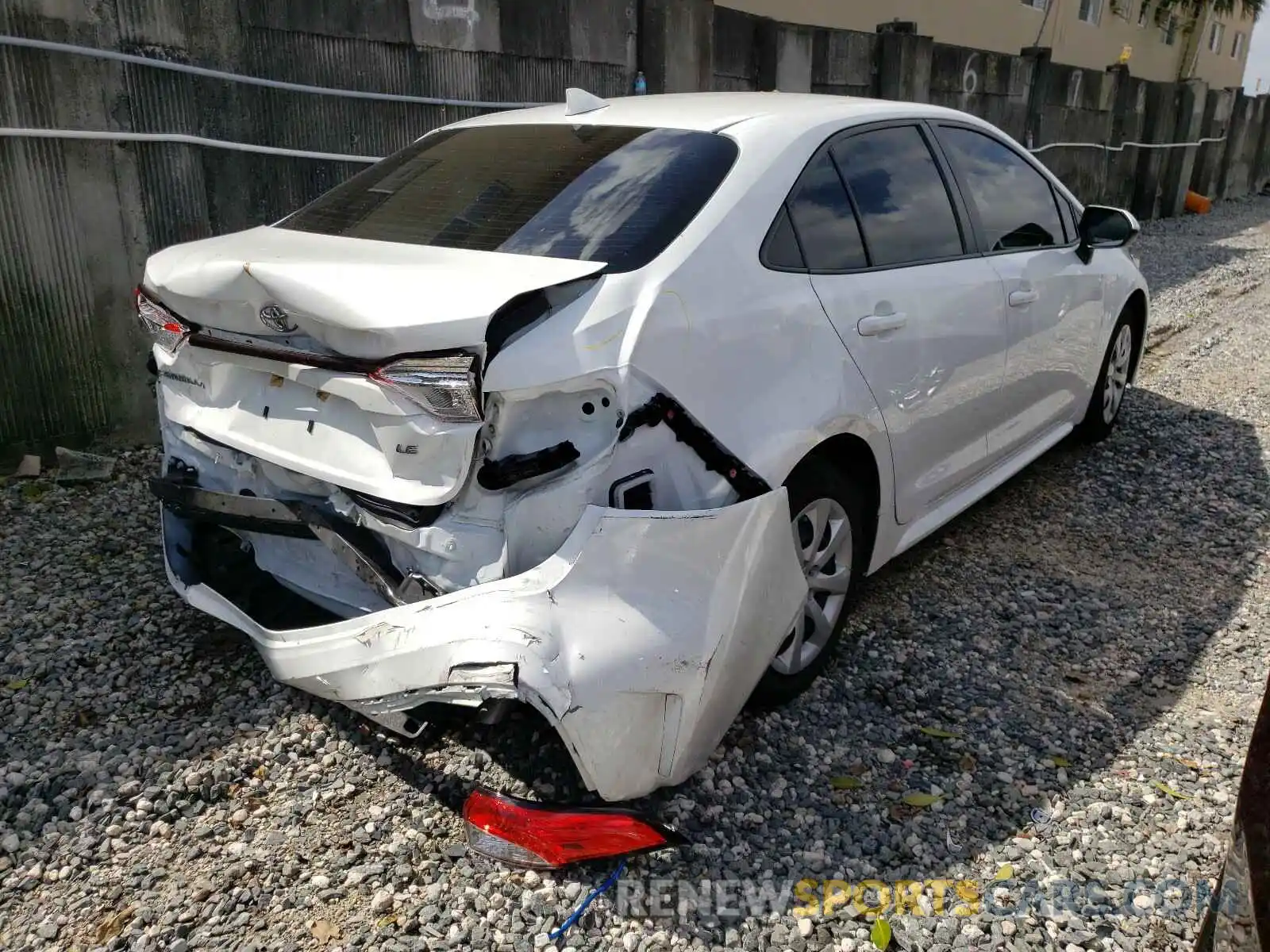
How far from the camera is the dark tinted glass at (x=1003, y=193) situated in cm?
382

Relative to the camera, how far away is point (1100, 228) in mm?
4613

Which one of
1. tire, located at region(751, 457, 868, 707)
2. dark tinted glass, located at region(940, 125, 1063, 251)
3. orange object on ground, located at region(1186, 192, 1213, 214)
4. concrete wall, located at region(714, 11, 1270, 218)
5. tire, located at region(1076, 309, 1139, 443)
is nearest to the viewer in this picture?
tire, located at region(751, 457, 868, 707)

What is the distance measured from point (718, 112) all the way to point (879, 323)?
33.4 inches

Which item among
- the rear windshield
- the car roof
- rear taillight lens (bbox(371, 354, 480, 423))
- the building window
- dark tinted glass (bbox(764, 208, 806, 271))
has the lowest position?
rear taillight lens (bbox(371, 354, 480, 423))

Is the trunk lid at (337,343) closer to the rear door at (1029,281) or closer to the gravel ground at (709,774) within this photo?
the gravel ground at (709,774)

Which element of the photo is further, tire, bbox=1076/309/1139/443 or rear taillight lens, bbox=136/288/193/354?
tire, bbox=1076/309/1139/443

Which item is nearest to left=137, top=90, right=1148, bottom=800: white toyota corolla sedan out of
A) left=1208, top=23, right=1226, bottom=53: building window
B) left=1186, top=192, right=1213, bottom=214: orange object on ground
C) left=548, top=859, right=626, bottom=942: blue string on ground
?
left=548, top=859, right=626, bottom=942: blue string on ground

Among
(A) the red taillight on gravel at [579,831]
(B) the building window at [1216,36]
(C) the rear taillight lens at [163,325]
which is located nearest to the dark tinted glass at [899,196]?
(A) the red taillight on gravel at [579,831]

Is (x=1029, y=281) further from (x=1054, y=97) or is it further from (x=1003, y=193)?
(x=1054, y=97)

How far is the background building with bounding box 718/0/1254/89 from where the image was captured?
1703 centimetres

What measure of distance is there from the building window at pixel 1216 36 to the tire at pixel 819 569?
39.9m

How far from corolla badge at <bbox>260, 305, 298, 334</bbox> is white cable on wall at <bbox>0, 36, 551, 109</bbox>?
2.74 m

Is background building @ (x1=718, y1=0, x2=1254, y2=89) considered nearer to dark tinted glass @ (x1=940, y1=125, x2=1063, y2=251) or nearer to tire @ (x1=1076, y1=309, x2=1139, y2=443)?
tire @ (x1=1076, y1=309, x2=1139, y2=443)

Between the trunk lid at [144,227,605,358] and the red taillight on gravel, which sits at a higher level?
the trunk lid at [144,227,605,358]
